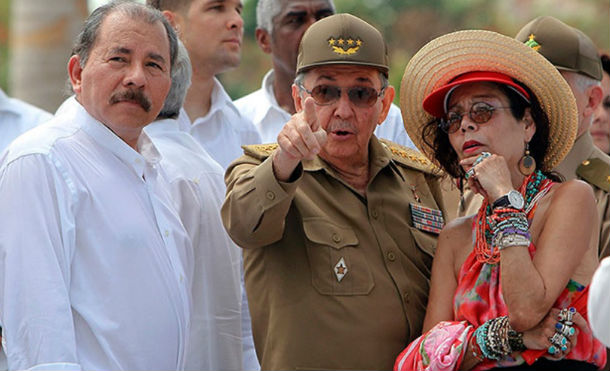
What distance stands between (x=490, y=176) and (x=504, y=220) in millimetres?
189

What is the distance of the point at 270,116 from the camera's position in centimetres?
675

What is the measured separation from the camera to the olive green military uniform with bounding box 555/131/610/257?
4.91 meters

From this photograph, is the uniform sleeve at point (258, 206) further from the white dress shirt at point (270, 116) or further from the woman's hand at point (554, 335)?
the white dress shirt at point (270, 116)

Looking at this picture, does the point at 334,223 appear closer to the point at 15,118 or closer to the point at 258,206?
the point at 258,206

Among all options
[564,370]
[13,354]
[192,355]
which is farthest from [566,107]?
[13,354]

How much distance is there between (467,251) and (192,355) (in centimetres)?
140

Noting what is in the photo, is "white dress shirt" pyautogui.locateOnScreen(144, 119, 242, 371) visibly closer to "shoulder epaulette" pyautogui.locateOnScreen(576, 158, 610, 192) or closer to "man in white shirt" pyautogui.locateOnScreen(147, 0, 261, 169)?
"man in white shirt" pyautogui.locateOnScreen(147, 0, 261, 169)

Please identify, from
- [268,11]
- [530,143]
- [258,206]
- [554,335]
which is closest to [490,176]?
[530,143]

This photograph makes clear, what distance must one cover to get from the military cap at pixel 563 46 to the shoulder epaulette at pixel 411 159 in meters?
0.74

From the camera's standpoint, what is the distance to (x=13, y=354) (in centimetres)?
389

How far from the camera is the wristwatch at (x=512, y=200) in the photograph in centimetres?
409

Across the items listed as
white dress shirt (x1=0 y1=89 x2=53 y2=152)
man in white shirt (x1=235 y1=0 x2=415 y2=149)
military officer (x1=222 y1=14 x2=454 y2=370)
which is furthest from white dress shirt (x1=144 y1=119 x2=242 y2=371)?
white dress shirt (x1=0 y1=89 x2=53 y2=152)

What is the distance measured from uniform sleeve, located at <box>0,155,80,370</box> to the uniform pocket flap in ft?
3.10

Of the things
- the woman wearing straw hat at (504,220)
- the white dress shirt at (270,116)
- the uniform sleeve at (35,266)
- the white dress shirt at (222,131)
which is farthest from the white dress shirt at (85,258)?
the white dress shirt at (270,116)
